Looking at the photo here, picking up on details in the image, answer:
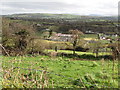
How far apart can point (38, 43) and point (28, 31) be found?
2421 millimetres

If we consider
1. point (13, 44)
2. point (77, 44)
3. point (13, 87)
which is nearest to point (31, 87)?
point (13, 87)

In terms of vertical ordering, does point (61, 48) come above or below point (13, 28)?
below

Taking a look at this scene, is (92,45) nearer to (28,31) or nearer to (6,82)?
(28,31)

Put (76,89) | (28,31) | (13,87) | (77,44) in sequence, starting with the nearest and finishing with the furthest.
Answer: (13,87) → (76,89) → (28,31) → (77,44)

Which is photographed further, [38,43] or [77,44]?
[77,44]

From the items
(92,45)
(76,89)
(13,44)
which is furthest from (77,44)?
(76,89)

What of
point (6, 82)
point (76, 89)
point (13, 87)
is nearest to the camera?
point (13, 87)

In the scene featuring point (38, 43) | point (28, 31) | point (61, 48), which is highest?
point (28, 31)

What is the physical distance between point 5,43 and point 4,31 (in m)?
1.86

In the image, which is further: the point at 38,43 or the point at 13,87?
the point at 38,43

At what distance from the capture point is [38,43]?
78.5 ft

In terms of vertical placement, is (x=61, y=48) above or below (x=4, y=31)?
below

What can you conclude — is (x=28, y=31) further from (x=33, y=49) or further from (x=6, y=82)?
(x=6, y=82)

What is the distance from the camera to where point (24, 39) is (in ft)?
76.7
